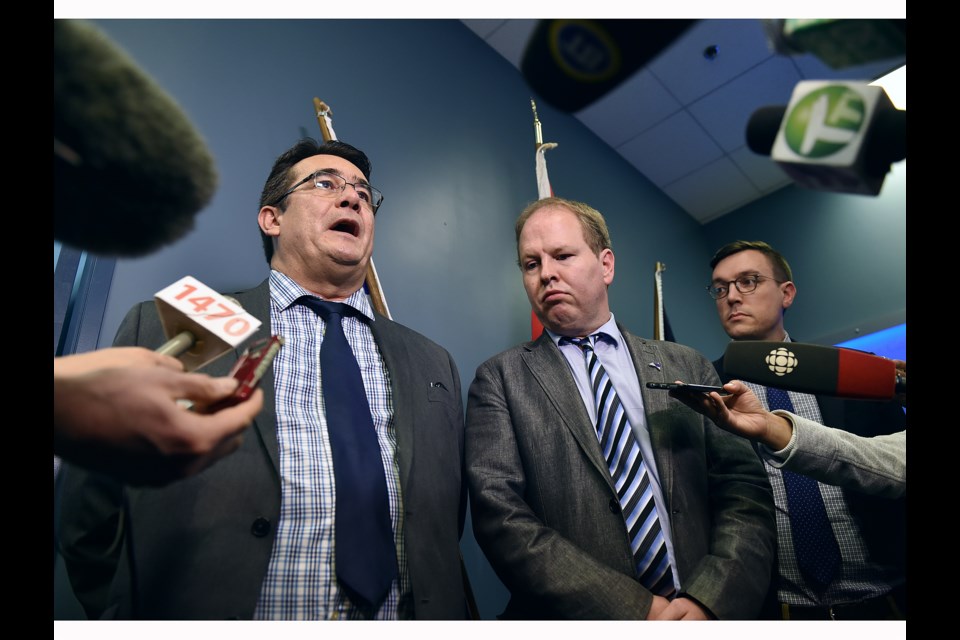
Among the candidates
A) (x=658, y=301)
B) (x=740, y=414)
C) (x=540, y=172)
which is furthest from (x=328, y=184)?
(x=658, y=301)

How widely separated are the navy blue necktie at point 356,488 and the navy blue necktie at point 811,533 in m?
1.09

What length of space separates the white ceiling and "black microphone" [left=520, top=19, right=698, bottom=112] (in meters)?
0.04

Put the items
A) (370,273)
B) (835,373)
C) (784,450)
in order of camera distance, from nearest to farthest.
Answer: (835,373) → (784,450) → (370,273)

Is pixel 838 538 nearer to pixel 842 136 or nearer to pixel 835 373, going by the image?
pixel 835 373

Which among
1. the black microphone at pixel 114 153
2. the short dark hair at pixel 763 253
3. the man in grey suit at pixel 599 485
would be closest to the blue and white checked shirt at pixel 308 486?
the man in grey suit at pixel 599 485

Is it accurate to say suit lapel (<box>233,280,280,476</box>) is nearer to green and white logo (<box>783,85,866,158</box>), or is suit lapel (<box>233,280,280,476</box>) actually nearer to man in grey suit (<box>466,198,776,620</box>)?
man in grey suit (<box>466,198,776,620</box>)

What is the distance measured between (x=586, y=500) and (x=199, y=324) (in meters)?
0.89

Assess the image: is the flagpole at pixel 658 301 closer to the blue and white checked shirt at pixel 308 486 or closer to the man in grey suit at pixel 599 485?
the man in grey suit at pixel 599 485

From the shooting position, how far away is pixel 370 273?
7.18 ft

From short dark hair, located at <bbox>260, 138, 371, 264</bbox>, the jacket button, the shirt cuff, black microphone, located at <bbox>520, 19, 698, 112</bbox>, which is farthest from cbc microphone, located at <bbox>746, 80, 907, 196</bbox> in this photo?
short dark hair, located at <bbox>260, 138, 371, 264</bbox>

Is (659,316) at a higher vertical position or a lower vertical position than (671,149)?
lower

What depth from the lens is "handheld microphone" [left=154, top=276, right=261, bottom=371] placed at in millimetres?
995
